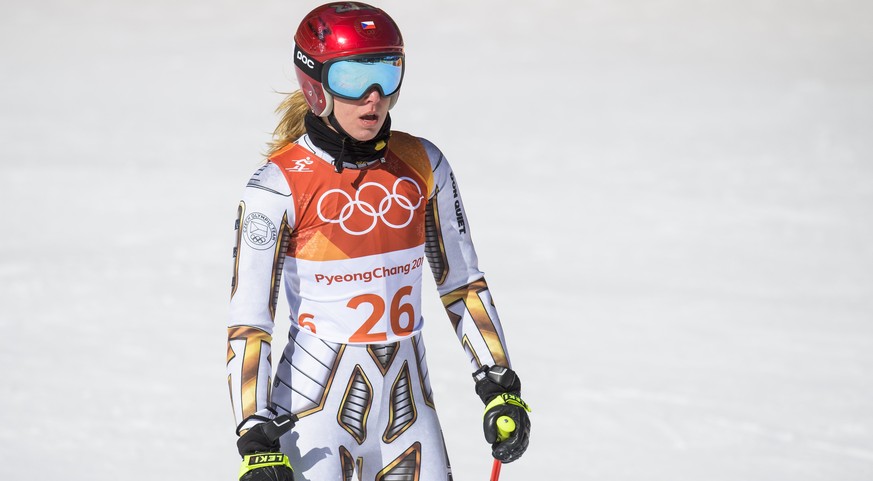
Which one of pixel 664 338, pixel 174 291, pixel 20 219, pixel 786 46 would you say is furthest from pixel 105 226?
pixel 786 46

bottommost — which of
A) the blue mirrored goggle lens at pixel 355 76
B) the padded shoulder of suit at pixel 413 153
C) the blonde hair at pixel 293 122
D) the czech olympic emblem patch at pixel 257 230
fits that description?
the czech olympic emblem patch at pixel 257 230

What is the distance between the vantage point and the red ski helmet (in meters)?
2.85

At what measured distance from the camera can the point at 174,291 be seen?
25.6 feet

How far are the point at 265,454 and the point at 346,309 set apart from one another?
1.49 ft

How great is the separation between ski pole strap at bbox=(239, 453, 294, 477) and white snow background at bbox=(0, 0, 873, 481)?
9.25ft

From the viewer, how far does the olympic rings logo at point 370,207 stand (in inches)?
113

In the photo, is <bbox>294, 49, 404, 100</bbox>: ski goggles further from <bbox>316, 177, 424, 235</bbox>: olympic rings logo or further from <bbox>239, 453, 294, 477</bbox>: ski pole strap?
<bbox>239, 453, 294, 477</bbox>: ski pole strap

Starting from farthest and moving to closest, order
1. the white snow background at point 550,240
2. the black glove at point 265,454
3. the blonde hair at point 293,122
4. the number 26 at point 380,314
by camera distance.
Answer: the white snow background at point 550,240, the blonde hair at point 293,122, the number 26 at point 380,314, the black glove at point 265,454

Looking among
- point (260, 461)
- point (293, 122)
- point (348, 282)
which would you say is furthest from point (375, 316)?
point (293, 122)

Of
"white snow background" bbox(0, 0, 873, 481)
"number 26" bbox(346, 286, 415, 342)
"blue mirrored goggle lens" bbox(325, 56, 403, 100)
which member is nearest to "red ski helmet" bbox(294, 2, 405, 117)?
"blue mirrored goggle lens" bbox(325, 56, 403, 100)

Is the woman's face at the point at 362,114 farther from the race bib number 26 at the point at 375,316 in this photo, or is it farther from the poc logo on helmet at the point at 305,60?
the race bib number 26 at the point at 375,316

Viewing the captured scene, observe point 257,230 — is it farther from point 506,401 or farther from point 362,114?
point 506,401

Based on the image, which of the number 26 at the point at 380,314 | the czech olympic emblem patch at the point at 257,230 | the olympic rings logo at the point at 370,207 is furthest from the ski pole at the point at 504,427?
the czech olympic emblem patch at the point at 257,230

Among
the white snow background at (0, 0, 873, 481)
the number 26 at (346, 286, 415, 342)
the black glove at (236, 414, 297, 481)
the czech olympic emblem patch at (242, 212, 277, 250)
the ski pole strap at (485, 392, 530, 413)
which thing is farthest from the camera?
the white snow background at (0, 0, 873, 481)
